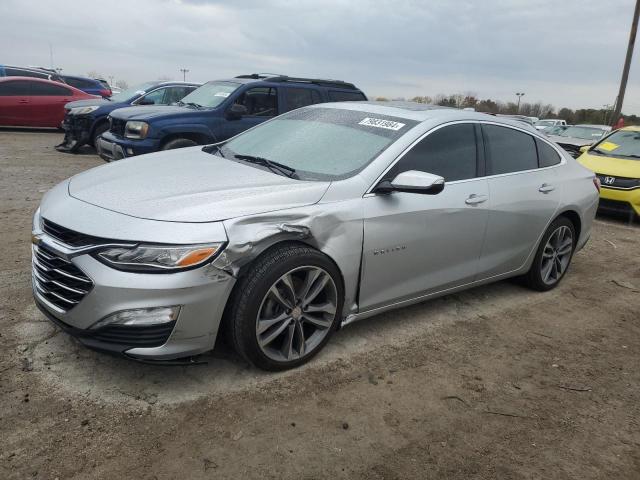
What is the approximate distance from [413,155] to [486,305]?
1641 mm

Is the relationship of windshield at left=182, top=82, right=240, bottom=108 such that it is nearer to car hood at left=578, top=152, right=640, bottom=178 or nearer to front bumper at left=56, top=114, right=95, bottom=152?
front bumper at left=56, top=114, right=95, bottom=152

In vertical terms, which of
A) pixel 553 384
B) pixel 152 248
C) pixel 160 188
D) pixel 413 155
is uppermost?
pixel 413 155

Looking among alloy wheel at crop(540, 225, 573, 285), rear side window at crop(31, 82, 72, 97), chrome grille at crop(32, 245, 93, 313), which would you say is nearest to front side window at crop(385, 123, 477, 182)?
alloy wheel at crop(540, 225, 573, 285)

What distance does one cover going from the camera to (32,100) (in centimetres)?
1370

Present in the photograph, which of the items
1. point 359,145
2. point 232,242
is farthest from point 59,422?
point 359,145

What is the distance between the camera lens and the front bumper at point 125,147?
7.55m

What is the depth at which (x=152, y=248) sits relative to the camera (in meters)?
2.64

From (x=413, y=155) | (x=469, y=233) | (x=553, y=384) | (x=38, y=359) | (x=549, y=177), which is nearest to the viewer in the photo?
(x=38, y=359)

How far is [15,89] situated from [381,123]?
12.9m

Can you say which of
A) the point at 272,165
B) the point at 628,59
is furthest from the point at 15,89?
the point at 628,59

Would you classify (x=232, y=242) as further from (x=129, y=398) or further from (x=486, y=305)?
(x=486, y=305)

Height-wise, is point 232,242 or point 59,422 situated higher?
point 232,242

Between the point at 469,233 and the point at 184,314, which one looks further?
the point at 469,233

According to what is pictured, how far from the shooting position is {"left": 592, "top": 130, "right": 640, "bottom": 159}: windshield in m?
8.98
